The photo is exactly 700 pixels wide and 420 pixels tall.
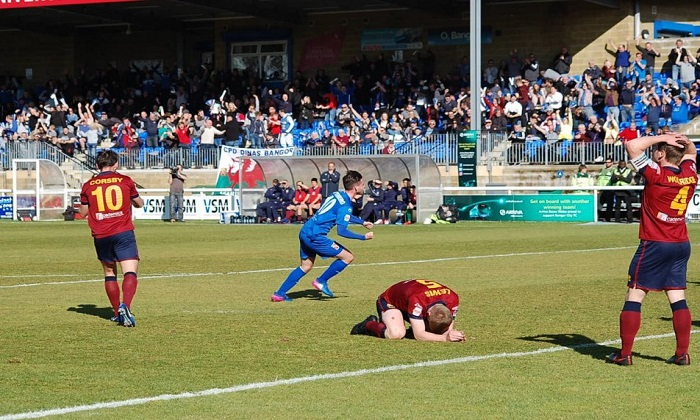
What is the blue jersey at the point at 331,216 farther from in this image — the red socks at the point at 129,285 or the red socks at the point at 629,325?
the red socks at the point at 629,325

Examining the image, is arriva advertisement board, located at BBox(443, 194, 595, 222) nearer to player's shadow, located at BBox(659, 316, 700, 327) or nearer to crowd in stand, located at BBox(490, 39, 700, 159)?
crowd in stand, located at BBox(490, 39, 700, 159)

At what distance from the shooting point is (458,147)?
37.3 m

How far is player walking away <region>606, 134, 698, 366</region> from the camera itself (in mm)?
8727

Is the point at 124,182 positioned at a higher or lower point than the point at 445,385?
higher

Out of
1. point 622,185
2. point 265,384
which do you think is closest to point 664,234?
point 265,384

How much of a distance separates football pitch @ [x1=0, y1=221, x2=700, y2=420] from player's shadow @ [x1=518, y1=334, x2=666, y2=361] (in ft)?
0.06

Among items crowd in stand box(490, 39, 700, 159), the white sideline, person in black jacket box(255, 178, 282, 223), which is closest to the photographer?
person in black jacket box(255, 178, 282, 223)

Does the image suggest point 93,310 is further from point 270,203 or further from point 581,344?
point 270,203

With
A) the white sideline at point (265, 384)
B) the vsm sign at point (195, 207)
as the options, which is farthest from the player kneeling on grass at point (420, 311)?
the vsm sign at point (195, 207)

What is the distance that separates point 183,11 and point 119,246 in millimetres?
40673

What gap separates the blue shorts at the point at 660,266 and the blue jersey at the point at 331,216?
211 inches

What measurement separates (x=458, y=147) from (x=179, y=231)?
33.5 ft

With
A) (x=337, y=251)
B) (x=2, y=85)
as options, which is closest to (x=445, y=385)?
(x=337, y=251)

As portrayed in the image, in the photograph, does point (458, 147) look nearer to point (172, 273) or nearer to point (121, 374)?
point (172, 273)
